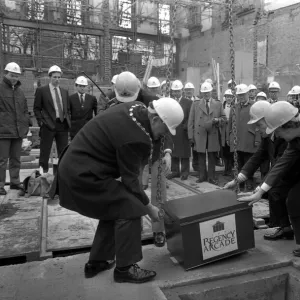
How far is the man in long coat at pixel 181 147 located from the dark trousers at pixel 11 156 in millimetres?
2903

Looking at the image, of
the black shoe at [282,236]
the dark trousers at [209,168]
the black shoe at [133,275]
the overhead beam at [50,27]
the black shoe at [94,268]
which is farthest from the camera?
the overhead beam at [50,27]

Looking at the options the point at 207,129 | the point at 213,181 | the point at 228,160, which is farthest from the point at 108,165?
the point at 228,160

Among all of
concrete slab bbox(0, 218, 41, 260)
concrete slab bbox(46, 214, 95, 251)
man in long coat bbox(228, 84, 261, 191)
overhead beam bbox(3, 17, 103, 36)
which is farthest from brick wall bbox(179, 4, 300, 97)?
concrete slab bbox(0, 218, 41, 260)

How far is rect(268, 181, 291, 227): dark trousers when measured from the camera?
3674 mm

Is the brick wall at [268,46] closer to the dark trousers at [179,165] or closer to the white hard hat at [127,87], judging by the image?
the dark trousers at [179,165]

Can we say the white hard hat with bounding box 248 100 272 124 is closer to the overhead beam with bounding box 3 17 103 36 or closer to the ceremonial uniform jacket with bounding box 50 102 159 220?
the ceremonial uniform jacket with bounding box 50 102 159 220

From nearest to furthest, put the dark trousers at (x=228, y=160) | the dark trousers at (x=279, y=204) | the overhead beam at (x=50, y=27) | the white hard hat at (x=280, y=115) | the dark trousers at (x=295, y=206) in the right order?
the white hard hat at (x=280, y=115) → the dark trousers at (x=295, y=206) → the dark trousers at (x=279, y=204) → the dark trousers at (x=228, y=160) → the overhead beam at (x=50, y=27)

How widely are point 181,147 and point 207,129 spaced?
65 cm

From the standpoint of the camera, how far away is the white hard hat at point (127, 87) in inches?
138

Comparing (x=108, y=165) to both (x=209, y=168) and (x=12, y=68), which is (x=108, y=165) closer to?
(x=12, y=68)

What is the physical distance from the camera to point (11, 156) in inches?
230

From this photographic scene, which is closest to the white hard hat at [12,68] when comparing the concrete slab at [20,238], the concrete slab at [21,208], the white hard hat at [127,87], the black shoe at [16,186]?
the black shoe at [16,186]

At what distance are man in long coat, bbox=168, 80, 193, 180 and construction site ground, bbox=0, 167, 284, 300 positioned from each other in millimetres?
2431

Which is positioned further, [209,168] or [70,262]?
[209,168]
